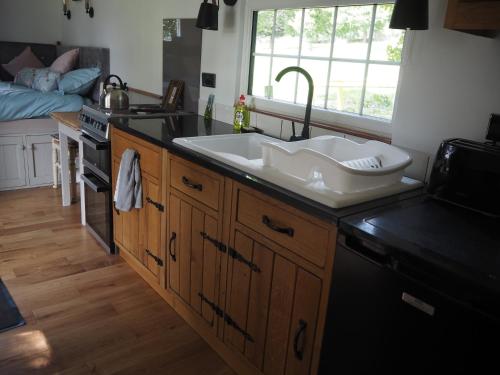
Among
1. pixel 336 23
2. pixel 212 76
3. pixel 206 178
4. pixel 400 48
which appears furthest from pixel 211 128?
pixel 400 48

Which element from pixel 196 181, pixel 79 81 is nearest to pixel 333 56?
pixel 196 181

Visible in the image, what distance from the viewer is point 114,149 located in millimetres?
2510

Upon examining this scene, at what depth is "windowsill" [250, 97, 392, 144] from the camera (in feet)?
6.01

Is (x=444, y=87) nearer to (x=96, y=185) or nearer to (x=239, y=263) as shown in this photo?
(x=239, y=263)

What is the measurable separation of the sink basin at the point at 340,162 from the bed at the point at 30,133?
9.95 ft

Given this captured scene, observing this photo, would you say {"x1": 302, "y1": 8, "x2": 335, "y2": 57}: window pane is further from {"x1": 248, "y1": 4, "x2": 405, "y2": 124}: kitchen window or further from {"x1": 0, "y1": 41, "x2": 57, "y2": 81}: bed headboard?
{"x1": 0, "y1": 41, "x2": 57, "y2": 81}: bed headboard

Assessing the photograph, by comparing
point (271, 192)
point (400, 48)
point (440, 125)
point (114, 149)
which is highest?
point (400, 48)

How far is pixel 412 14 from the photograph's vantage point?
1422mm

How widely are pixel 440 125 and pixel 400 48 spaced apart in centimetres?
40

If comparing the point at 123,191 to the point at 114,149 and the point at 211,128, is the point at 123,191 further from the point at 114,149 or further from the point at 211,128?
the point at 211,128

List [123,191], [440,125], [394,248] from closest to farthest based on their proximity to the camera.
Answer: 1. [394,248]
2. [440,125]
3. [123,191]

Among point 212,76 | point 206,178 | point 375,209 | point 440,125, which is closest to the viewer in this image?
point 375,209

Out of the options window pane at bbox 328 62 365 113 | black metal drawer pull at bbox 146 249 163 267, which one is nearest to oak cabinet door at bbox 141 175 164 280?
black metal drawer pull at bbox 146 249 163 267

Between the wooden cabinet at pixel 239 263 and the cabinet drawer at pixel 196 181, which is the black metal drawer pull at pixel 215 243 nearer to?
the wooden cabinet at pixel 239 263
